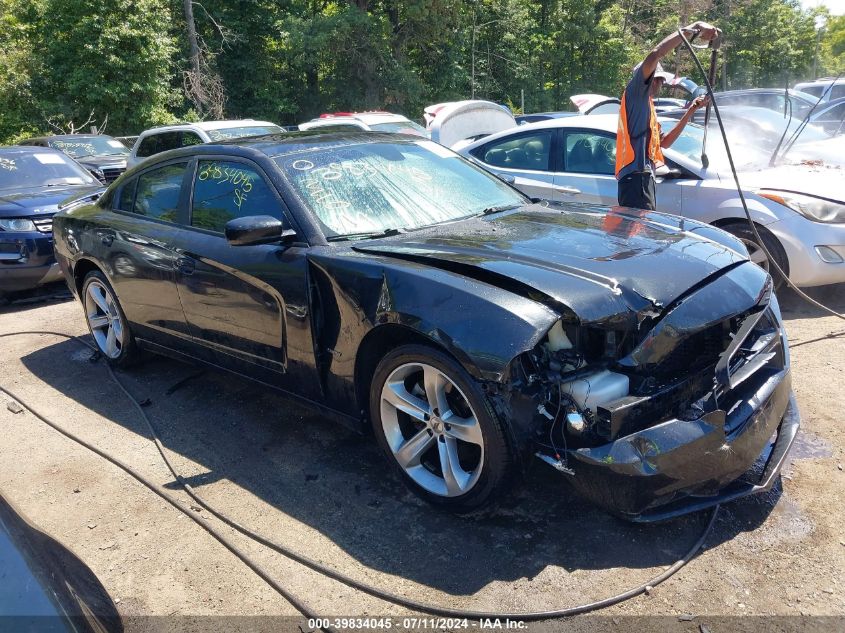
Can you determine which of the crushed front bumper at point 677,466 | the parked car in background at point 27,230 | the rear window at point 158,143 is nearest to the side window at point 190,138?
the rear window at point 158,143

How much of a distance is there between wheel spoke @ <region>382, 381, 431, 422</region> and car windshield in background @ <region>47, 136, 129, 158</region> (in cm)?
1276

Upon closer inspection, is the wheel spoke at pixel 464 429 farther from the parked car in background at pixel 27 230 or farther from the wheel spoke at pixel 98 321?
the parked car in background at pixel 27 230

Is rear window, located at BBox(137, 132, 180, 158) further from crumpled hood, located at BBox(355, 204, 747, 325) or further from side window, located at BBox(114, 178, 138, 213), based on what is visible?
crumpled hood, located at BBox(355, 204, 747, 325)

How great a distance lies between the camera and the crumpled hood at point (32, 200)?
7.14 meters

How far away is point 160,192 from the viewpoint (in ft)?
14.6

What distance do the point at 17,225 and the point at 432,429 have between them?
6081 millimetres

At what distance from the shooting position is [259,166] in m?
3.70

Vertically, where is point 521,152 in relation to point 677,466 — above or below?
above

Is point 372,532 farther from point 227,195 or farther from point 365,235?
point 227,195

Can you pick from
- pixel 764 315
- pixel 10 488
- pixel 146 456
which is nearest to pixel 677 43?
pixel 764 315

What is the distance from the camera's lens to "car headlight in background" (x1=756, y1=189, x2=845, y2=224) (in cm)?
529

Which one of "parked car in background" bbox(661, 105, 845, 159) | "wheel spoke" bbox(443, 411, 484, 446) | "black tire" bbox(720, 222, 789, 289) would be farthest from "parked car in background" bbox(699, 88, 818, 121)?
"wheel spoke" bbox(443, 411, 484, 446)

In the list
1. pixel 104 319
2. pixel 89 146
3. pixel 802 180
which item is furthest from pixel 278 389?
pixel 89 146

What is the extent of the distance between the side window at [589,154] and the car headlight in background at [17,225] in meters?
5.51
